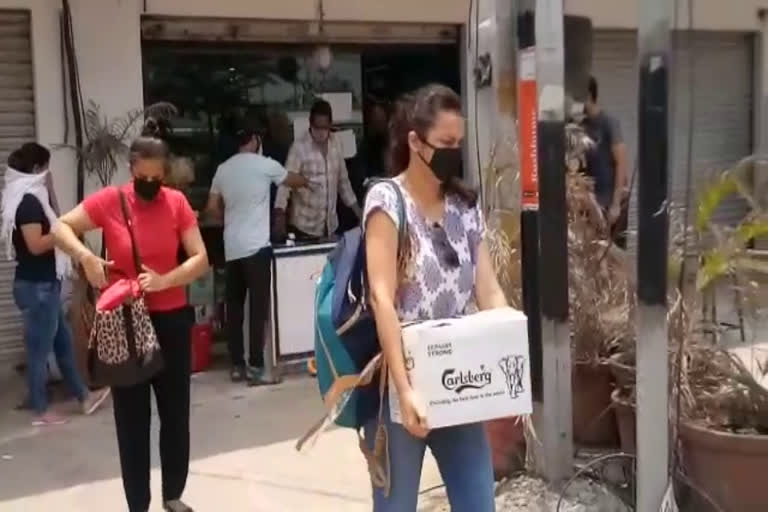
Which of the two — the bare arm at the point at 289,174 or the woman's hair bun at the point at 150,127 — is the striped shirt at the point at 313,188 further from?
the woman's hair bun at the point at 150,127

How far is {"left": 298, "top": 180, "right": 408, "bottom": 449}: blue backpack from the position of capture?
3453 millimetres

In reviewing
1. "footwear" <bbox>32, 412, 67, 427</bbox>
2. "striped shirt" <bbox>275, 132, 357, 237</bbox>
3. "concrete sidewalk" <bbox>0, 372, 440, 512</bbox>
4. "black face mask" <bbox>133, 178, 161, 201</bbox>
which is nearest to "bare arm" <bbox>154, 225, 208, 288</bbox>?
"black face mask" <bbox>133, 178, 161, 201</bbox>

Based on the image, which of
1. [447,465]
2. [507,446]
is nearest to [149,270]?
[447,465]

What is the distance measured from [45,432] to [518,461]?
302 centimetres

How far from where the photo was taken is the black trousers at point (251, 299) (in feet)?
25.8

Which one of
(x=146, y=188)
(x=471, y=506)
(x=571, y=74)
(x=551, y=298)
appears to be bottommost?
(x=471, y=506)

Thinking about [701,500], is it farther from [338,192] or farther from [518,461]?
[338,192]

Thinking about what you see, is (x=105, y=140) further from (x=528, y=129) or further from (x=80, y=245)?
(x=528, y=129)

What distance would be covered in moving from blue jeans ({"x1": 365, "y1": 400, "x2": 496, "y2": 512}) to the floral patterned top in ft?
1.06

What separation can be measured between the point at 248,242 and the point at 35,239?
1557 mm

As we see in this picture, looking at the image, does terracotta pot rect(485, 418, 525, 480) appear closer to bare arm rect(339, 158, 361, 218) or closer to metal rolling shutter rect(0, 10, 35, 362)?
bare arm rect(339, 158, 361, 218)

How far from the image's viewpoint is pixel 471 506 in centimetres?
353

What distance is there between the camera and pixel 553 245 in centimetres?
475

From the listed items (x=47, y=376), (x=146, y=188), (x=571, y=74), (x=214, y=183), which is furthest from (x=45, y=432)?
(x=571, y=74)
